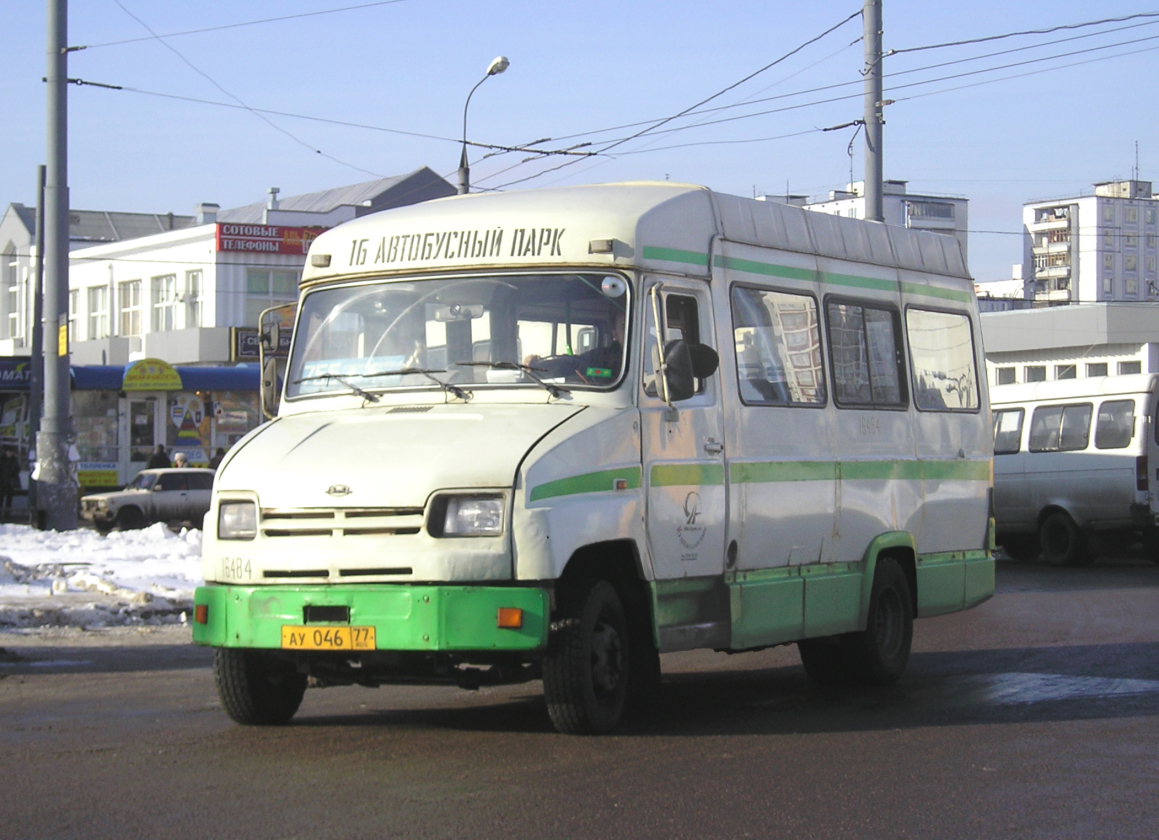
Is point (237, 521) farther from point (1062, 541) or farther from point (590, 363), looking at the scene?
point (1062, 541)

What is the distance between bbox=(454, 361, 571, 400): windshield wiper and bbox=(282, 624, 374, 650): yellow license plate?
1540 mm

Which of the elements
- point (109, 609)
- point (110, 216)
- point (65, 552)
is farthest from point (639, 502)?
point (110, 216)

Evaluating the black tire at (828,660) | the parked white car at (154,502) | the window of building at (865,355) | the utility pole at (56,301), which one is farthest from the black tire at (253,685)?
the parked white car at (154,502)

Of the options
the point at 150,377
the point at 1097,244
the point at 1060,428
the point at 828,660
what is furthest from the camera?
the point at 1097,244

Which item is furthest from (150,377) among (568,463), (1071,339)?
(568,463)

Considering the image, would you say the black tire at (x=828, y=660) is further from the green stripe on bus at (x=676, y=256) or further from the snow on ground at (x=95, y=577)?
the snow on ground at (x=95, y=577)

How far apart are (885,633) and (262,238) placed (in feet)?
156

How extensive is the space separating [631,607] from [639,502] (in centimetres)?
55

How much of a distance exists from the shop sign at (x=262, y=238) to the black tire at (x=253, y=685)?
47.3m

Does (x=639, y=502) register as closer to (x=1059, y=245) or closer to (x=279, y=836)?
(x=279, y=836)

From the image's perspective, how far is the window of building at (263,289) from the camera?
184 ft

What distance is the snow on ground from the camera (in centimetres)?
1409

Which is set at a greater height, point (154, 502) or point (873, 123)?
point (873, 123)

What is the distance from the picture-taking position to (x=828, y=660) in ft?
34.1
